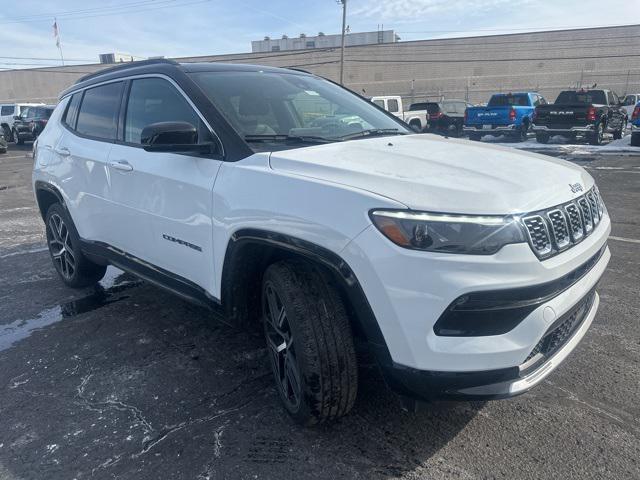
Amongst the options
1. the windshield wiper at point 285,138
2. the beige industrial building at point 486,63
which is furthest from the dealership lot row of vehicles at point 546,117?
the beige industrial building at point 486,63

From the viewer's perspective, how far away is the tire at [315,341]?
7.45 feet

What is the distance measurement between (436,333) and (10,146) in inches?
1126

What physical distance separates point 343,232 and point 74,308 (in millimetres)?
3254

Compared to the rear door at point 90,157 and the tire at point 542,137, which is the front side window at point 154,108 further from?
the tire at point 542,137

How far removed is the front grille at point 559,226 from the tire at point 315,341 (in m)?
0.88

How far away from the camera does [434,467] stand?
2289 millimetres

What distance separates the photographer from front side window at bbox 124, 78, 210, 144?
300 cm

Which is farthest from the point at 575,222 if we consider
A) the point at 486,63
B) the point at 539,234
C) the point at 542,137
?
the point at 486,63

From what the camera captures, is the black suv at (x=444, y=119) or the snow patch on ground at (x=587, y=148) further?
the black suv at (x=444, y=119)

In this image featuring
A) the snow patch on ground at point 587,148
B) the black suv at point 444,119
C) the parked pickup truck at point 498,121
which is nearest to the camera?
the snow patch on ground at point 587,148

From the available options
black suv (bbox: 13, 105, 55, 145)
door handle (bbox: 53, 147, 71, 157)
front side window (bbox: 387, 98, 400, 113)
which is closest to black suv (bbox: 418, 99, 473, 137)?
front side window (bbox: 387, 98, 400, 113)

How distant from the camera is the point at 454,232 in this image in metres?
1.94

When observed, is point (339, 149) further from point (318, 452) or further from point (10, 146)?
point (10, 146)

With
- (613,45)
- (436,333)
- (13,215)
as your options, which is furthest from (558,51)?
(436,333)
